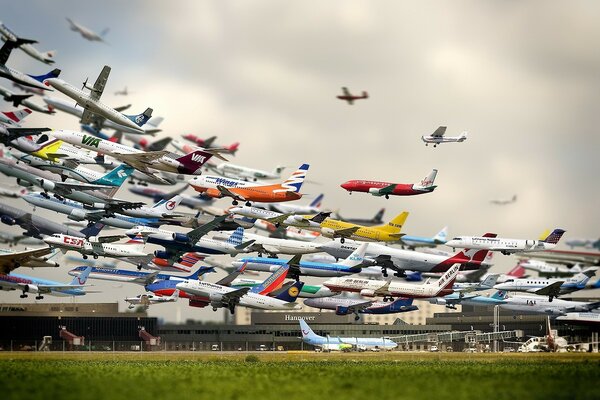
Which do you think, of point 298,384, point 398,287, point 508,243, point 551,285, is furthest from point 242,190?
point 298,384

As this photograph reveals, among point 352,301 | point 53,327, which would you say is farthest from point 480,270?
point 53,327

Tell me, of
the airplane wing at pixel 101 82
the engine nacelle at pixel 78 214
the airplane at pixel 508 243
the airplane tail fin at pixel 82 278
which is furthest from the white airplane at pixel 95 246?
the airplane at pixel 508 243

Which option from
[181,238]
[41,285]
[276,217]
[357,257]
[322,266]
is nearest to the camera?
[181,238]

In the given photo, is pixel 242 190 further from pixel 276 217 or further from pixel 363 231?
pixel 363 231

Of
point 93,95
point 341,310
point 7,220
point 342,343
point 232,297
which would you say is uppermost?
point 93,95

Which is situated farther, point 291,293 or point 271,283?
point 271,283

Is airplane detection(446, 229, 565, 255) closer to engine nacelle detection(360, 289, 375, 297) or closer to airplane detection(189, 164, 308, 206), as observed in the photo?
engine nacelle detection(360, 289, 375, 297)
